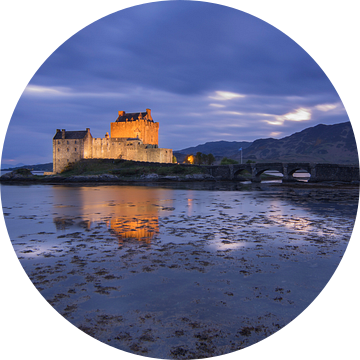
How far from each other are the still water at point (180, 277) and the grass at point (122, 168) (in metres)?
56.1

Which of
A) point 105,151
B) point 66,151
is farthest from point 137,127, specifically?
point 66,151

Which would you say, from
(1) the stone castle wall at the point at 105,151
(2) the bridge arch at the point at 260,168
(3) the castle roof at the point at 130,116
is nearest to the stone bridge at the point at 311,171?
(2) the bridge arch at the point at 260,168

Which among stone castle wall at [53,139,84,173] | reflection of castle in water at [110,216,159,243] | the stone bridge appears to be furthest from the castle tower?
reflection of castle in water at [110,216,159,243]

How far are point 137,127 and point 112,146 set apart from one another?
36.8 feet

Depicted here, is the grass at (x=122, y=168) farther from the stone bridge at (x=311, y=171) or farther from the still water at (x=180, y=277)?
the still water at (x=180, y=277)

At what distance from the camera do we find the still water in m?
6.09

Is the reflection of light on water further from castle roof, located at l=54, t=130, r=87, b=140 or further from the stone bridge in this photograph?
castle roof, located at l=54, t=130, r=87, b=140

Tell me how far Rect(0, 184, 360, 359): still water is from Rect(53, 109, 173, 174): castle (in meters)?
66.5

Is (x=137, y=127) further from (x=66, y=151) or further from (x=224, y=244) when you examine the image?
(x=224, y=244)

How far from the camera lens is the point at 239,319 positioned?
6586 millimetres

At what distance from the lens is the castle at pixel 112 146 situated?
8169cm

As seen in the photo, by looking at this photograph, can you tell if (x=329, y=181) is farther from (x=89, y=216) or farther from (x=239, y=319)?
(x=239, y=319)

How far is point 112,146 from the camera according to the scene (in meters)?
85.5

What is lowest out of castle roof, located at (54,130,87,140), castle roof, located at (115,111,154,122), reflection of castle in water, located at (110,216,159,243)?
→ reflection of castle in water, located at (110,216,159,243)
